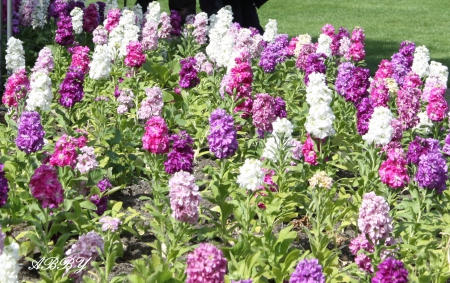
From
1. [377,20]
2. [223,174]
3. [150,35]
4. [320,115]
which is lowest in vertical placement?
[377,20]

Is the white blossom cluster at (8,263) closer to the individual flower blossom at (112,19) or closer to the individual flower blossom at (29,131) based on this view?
the individual flower blossom at (29,131)

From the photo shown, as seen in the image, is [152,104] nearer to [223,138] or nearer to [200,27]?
[223,138]

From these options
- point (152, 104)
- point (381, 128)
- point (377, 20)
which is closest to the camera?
point (381, 128)


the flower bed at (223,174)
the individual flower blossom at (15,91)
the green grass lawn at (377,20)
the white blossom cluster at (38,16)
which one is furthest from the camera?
the green grass lawn at (377,20)

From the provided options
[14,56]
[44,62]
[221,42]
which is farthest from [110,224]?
[221,42]

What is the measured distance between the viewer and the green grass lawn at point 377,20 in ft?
41.2

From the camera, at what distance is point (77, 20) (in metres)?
8.89

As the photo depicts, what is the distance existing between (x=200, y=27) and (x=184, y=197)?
526cm

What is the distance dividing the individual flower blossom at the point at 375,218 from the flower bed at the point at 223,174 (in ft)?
0.04

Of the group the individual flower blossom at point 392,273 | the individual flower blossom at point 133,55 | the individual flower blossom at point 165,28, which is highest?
the individual flower blossom at point 133,55

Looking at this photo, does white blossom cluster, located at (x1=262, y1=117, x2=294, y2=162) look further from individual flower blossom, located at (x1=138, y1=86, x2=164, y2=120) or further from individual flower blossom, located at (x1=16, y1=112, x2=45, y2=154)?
individual flower blossom, located at (x1=16, y1=112, x2=45, y2=154)

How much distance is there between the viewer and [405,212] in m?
5.07

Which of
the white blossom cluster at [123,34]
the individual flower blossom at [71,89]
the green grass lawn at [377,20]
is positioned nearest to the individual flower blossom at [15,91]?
the individual flower blossom at [71,89]

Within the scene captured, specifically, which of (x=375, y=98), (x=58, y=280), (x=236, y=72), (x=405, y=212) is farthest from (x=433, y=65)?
(x=58, y=280)
